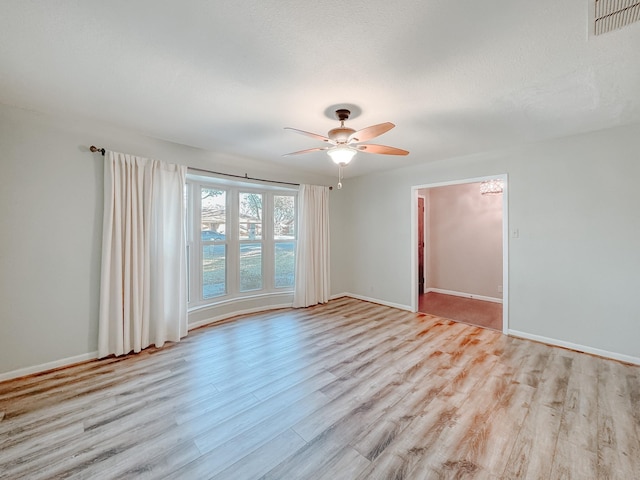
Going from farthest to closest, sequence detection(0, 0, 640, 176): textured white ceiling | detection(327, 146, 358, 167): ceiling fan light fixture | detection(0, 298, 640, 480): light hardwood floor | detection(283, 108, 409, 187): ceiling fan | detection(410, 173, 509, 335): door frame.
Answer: detection(410, 173, 509, 335): door frame
detection(327, 146, 358, 167): ceiling fan light fixture
detection(283, 108, 409, 187): ceiling fan
detection(0, 298, 640, 480): light hardwood floor
detection(0, 0, 640, 176): textured white ceiling

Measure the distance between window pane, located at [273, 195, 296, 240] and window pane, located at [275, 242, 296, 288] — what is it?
17 cm

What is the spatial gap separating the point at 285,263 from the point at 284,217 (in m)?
0.86

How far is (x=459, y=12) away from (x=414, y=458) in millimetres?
2501

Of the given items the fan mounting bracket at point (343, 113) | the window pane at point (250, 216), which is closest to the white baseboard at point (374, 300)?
the window pane at point (250, 216)

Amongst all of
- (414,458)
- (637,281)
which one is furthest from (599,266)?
(414,458)

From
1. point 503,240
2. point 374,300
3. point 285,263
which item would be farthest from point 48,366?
point 503,240

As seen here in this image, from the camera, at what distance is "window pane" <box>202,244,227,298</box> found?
4.01 meters

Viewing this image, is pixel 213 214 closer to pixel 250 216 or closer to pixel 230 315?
pixel 250 216

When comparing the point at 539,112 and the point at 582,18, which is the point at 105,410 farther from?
the point at 539,112

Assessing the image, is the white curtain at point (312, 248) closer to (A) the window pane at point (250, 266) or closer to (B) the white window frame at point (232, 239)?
(B) the white window frame at point (232, 239)

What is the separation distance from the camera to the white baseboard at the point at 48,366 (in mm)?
2406

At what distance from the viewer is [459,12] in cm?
133

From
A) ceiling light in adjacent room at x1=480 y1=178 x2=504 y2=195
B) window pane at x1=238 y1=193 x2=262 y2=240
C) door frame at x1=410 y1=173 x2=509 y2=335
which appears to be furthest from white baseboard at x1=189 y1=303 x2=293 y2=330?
→ ceiling light in adjacent room at x1=480 y1=178 x2=504 y2=195

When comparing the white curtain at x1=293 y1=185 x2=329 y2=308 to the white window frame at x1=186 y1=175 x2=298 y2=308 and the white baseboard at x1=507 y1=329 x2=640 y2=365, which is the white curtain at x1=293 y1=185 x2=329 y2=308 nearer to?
the white window frame at x1=186 y1=175 x2=298 y2=308
